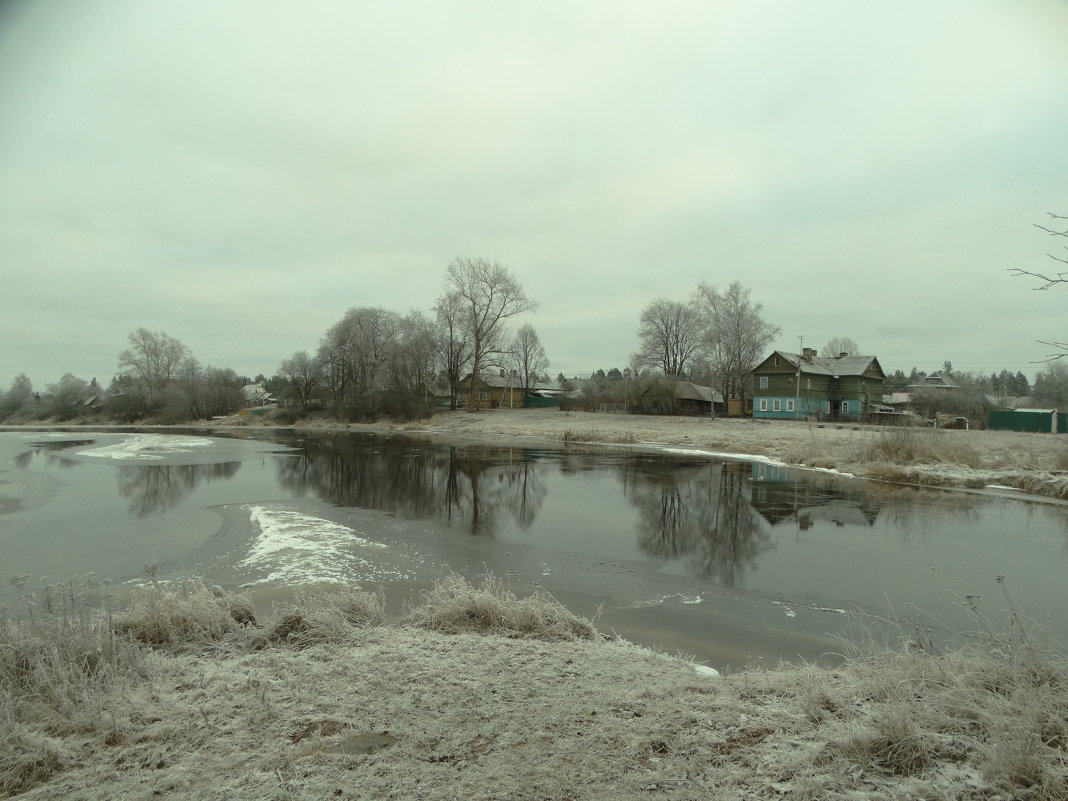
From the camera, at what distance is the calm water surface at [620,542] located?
7945 millimetres

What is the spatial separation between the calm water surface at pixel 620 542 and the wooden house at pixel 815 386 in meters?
36.5

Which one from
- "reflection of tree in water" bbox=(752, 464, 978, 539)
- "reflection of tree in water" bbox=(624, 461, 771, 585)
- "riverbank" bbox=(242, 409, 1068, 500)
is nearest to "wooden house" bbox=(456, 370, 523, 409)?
"riverbank" bbox=(242, 409, 1068, 500)

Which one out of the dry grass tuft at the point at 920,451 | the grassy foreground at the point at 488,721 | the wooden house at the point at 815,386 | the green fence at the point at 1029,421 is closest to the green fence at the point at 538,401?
the wooden house at the point at 815,386

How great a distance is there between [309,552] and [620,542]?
→ 579 cm

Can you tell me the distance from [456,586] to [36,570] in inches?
285

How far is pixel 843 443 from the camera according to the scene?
88.6ft

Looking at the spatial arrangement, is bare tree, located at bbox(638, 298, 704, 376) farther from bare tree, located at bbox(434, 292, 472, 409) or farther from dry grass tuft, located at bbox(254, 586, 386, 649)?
dry grass tuft, located at bbox(254, 586, 386, 649)

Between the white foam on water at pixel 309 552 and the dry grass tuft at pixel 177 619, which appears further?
the white foam on water at pixel 309 552

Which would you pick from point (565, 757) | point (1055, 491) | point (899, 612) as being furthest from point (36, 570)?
point (1055, 491)

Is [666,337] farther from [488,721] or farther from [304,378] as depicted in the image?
[488,721]

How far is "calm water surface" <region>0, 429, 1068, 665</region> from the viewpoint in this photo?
26.1 feet

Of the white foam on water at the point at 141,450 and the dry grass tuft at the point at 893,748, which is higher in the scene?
the dry grass tuft at the point at 893,748

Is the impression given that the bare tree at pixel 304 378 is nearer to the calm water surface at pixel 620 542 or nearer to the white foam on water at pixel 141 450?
the white foam on water at pixel 141 450

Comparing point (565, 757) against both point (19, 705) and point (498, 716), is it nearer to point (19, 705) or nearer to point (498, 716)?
point (498, 716)
